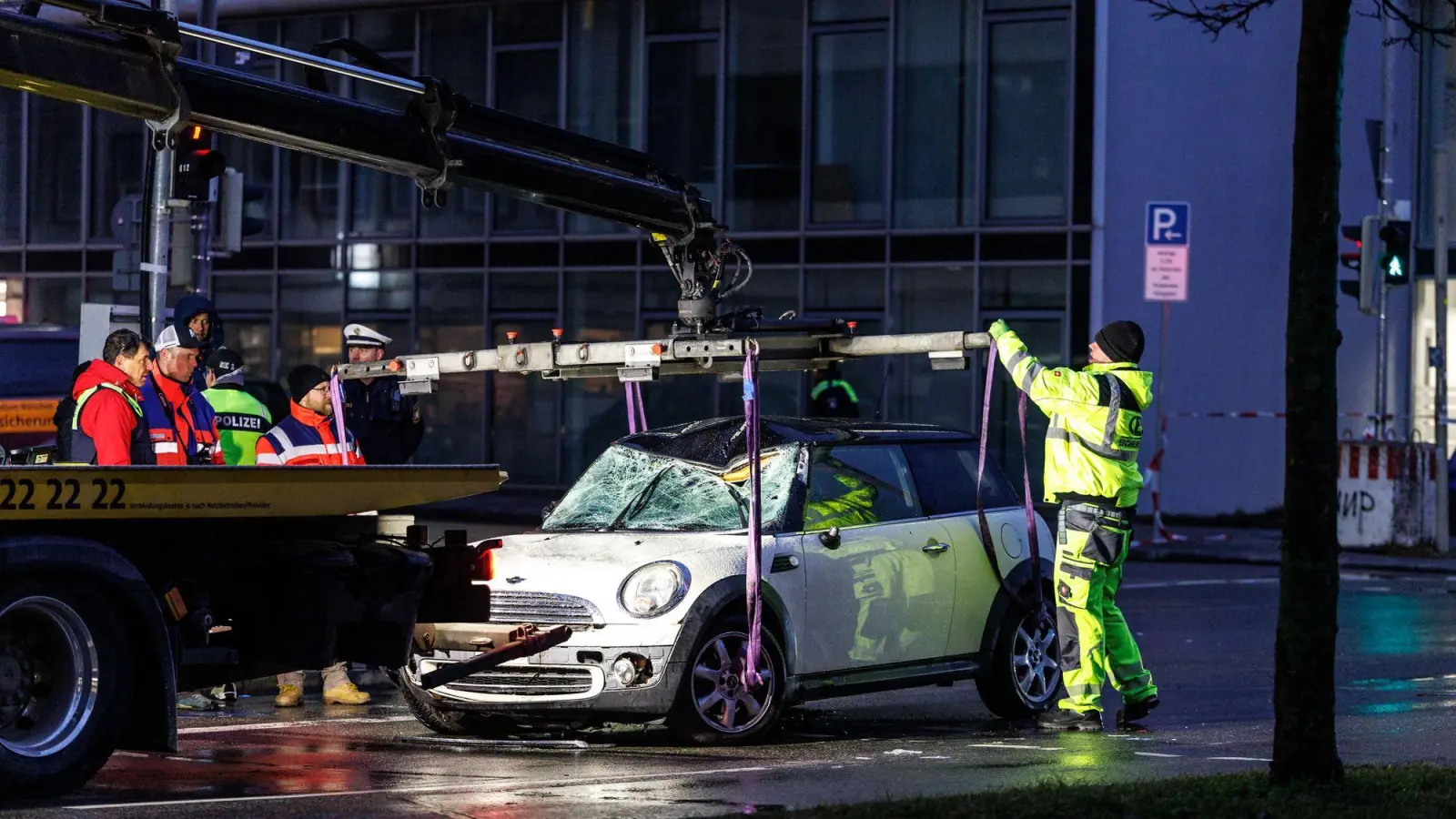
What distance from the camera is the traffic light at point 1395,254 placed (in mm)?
22250

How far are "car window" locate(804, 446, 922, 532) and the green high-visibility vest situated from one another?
327cm

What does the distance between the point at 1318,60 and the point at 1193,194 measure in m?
18.9

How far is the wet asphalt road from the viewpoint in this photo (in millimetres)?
7801

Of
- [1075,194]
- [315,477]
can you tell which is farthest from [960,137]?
[315,477]

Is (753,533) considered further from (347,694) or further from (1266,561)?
(1266,561)

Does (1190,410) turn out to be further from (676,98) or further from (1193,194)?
(676,98)

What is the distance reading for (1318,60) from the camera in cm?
732

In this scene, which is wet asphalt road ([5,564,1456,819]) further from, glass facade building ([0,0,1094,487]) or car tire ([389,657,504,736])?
glass facade building ([0,0,1094,487])

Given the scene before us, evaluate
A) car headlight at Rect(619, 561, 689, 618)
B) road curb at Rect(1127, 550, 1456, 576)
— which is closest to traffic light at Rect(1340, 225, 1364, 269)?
road curb at Rect(1127, 550, 1456, 576)

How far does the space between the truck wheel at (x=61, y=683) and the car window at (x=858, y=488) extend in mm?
3684

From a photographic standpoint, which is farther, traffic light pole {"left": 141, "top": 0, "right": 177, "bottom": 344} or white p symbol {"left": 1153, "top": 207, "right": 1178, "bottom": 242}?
white p symbol {"left": 1153, "top": 207, "right": 1178, "bottom": 242}

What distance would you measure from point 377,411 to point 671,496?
7.90 ft

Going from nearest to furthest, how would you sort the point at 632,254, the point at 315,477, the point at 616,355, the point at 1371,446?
the point at 315,477 → the point at 616,355 → the point at 1371,446 → the point at 632,254

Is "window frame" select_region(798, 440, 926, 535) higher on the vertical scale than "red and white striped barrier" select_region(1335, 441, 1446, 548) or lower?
higher
